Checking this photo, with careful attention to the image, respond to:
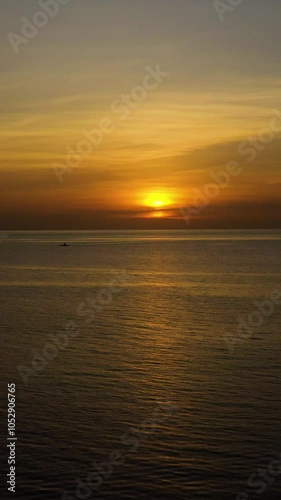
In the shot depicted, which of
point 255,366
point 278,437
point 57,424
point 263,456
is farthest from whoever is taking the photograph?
point 255,366

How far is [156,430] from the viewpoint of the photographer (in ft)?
78.1

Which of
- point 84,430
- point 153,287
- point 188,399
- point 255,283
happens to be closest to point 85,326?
point 188,399

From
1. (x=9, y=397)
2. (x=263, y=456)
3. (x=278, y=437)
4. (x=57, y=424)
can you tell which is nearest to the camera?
(x=263, y=456)

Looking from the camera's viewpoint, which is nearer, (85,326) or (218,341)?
(218,341)

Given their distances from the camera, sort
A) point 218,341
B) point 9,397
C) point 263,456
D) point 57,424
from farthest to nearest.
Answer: point 218,341 → point 9,397 → point 57,424 → point 263,456

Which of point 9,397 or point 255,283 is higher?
point 255,283

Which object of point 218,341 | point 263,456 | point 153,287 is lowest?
point 263,456

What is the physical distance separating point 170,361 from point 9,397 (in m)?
11.0

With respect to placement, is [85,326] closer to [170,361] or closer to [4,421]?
[170,361]

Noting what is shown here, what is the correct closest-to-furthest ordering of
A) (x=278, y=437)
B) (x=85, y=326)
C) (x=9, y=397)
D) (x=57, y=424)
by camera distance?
(x=278, y=437), (x=57, y=424), (x=9, y=397), (x=85, y=326)

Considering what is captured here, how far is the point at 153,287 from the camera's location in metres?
84.1

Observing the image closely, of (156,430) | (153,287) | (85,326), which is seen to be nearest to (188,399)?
(156,430)

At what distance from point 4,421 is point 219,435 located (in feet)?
28.3

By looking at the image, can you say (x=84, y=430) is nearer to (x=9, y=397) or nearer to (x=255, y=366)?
(x=9, y=397)
